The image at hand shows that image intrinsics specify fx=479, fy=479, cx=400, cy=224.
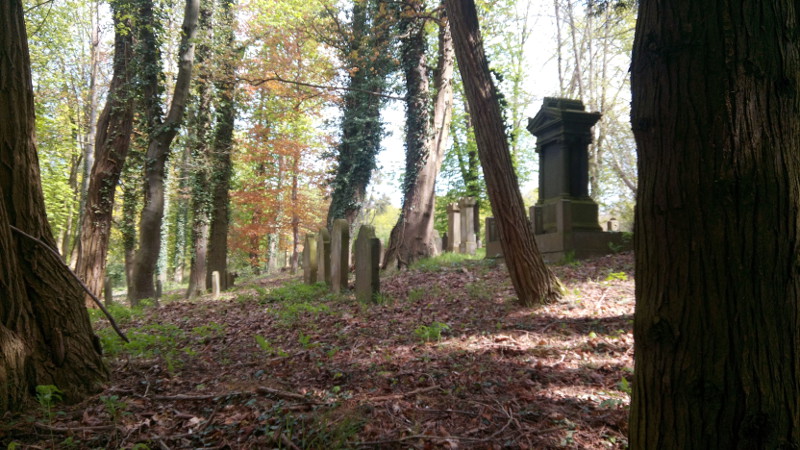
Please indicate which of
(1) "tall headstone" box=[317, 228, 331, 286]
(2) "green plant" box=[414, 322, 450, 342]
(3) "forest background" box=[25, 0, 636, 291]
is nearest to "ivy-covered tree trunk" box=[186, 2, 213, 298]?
(3) "forest background" box=[25, 0, 636, 291]

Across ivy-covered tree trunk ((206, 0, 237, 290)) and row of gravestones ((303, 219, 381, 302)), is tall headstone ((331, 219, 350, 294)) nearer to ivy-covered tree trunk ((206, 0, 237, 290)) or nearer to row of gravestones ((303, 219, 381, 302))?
row of gravestones ((303, 219, 381, 302))

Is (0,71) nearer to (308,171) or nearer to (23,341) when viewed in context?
(23,341)

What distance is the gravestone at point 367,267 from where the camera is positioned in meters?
8.50

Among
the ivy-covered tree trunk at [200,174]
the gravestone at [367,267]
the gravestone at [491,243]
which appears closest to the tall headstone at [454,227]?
the gravestone at [491,243]

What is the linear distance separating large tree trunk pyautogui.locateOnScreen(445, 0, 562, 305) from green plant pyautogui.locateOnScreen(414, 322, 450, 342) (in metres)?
1.60

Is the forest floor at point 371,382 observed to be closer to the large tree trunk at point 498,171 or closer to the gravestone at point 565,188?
the large tree trunk at point 498,171

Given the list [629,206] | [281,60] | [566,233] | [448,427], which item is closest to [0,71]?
[448,427]

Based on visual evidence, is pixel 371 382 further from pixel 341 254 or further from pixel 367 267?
pixel 341 254

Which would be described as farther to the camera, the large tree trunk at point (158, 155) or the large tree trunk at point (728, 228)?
the large tree trunk at point (158, 155)

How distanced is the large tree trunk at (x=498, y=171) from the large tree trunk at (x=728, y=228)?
15.7 ft

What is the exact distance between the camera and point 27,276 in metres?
3.64

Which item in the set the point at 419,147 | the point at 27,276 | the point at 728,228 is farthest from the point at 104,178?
the point at 728,228

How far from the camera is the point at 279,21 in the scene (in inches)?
719

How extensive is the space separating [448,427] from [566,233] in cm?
888
